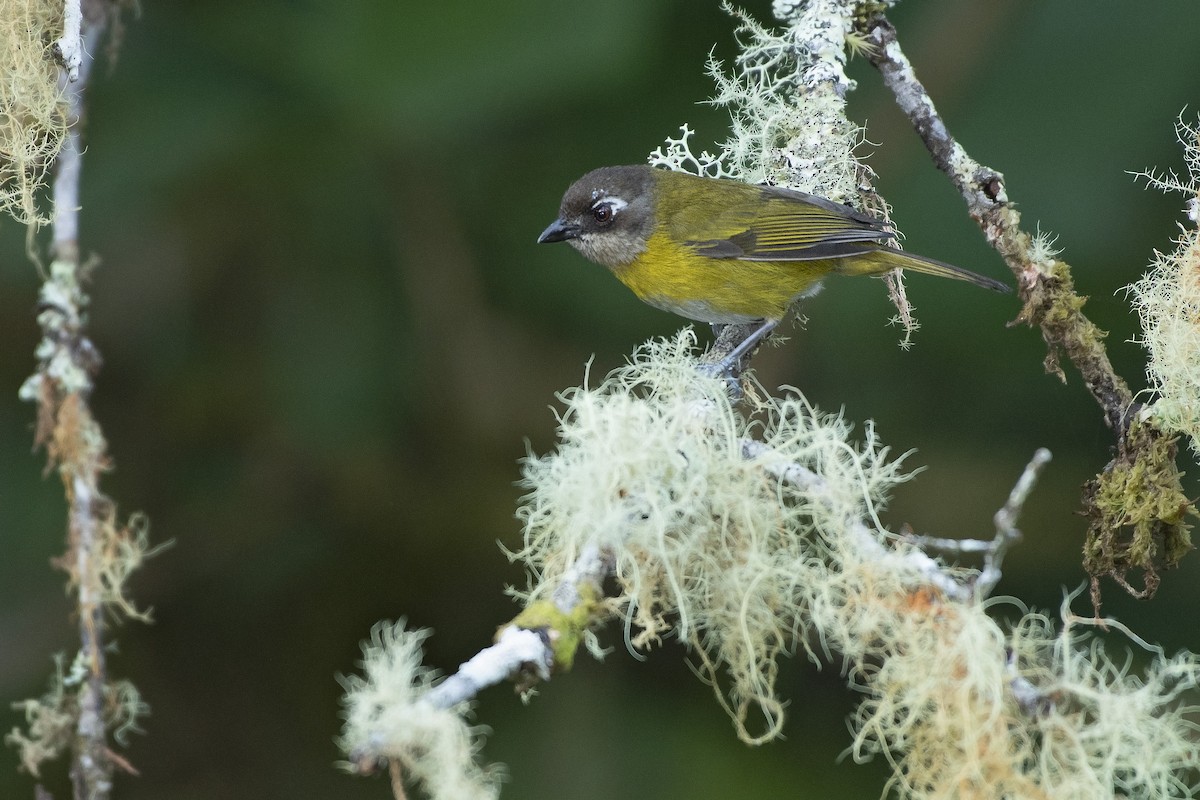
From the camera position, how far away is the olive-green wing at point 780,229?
3357 mm

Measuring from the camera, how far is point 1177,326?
94.1 inches

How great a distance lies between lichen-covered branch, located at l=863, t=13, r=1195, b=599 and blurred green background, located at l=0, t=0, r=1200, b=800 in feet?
4.12

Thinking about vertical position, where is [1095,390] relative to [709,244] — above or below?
below

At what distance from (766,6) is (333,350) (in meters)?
1.97

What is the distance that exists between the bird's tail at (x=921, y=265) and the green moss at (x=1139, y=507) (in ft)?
3.08

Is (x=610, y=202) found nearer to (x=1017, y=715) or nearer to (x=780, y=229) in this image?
(x=780, y=229)

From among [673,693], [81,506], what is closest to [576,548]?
[81,506]

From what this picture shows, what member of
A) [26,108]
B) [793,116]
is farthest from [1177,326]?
[26,108]

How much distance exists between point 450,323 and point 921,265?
1.55 m

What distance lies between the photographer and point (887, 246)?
3549 mm

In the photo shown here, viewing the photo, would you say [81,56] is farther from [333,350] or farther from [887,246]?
[887,246]

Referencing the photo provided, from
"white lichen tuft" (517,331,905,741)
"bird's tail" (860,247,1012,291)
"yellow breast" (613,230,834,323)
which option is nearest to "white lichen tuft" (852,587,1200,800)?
"white lichen tuft" (517,331,905,741)

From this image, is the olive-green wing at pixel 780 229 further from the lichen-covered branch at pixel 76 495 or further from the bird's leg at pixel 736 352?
the lichen-covered branch at pixel 76 495

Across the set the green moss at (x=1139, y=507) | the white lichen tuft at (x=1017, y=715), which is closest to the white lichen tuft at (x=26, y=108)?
the white lichen tuft at (x=1017, y=715)
